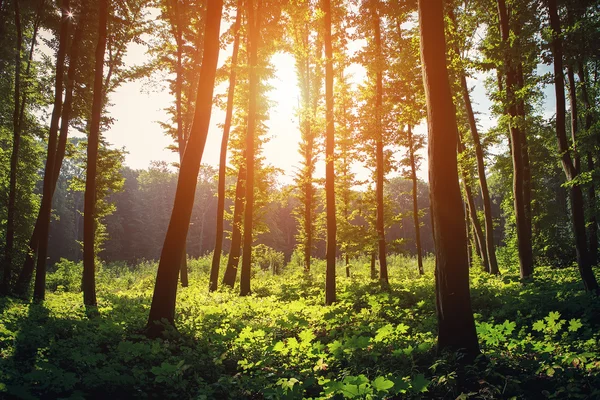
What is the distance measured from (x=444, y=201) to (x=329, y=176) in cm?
638

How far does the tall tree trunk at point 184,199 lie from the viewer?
6551mm

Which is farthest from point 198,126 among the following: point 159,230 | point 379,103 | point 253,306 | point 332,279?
point 159,230

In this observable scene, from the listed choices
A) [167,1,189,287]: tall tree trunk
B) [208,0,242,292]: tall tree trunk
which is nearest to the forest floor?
[208,0,242,292]: tall tree trunk

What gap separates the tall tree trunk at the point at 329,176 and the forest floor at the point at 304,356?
1573 millimetres

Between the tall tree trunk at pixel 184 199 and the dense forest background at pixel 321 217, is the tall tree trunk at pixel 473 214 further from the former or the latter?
the tall tree trunk at pixel 184 199

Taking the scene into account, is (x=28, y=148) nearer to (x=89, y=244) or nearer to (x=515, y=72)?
(x=89, y=244)

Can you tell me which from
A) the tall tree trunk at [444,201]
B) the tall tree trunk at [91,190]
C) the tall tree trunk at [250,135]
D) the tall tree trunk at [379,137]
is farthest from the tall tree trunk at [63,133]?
the tall tree trunk at [444,201]

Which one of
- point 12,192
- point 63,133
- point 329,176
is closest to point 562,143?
point 329,176

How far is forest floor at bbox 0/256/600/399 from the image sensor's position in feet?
11.2

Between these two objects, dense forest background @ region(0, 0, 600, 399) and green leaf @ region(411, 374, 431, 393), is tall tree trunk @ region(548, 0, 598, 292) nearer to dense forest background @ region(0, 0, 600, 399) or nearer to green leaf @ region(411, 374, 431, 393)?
dense forest background @ region(0, 0, 600, 399)

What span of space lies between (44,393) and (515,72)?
635 inches

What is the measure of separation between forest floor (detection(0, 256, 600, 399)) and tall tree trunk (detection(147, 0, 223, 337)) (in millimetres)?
609

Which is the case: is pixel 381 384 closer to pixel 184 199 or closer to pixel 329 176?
pixel 184 199

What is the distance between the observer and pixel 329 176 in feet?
35.9
